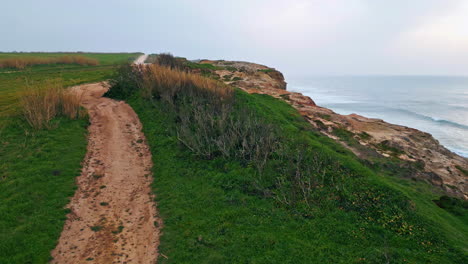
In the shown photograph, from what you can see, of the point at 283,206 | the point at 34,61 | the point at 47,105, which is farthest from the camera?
the point at 34,61

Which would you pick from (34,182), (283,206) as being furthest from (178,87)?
(283,206)

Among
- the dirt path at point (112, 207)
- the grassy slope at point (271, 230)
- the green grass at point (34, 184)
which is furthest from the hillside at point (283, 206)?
the green grass at point (34, 184)

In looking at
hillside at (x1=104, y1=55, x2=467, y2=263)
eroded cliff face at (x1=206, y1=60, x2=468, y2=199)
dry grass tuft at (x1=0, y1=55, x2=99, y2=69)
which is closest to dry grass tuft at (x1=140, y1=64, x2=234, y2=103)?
hillside at (x1=104, y1=55, x2=467, y2=263)

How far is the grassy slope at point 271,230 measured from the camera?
6137 millimetres

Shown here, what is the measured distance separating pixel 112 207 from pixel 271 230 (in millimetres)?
4887

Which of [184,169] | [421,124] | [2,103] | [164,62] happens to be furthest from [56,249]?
[421,124]

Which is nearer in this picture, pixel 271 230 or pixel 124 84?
pixel 271 230

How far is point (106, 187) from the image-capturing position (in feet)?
30.5

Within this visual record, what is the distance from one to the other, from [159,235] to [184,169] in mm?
3526

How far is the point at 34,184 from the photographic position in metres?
8.41

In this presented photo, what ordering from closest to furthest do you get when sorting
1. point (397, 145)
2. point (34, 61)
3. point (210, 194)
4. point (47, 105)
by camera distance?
1. point (210, 194)
2. point (47, 105)
3. point (397, 145)
4. point (34, 61)

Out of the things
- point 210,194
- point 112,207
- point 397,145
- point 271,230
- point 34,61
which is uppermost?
point 34,61

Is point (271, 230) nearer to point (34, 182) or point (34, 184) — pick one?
point (34, 184)

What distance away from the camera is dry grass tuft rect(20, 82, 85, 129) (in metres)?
12.7
